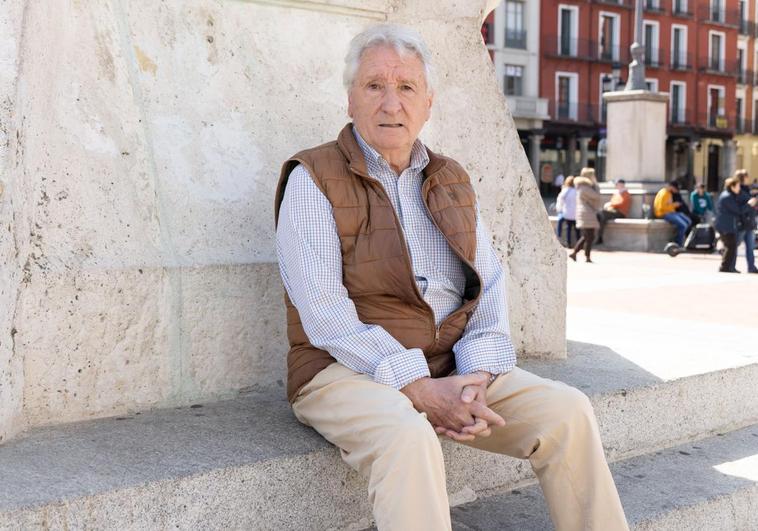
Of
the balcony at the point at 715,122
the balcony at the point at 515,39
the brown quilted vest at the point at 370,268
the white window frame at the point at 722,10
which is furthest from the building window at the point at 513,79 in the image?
the brown quilted vest at the point at 370,268

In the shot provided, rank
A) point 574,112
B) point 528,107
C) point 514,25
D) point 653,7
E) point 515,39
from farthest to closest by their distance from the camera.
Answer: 1. point 653,7
2. point 574,112
3. point 528,107
4. point 515,39
5. point 514,25

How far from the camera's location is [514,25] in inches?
1730

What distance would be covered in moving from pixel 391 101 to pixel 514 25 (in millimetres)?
42758

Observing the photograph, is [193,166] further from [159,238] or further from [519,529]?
[519,529]

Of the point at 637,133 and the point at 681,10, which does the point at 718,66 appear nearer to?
the point at 681,10

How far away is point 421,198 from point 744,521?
1.51m

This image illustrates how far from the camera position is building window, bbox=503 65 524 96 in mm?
44281

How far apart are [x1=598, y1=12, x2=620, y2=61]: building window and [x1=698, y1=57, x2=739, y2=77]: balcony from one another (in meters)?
7.09

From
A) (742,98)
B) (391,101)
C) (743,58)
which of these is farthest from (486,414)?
(742,98)

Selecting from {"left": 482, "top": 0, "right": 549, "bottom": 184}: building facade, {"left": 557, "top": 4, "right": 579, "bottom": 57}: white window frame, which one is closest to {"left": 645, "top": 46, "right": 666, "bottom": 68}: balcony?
{"left": 557, "top": 4, "right": 579, "bottom": 57}: white window frame

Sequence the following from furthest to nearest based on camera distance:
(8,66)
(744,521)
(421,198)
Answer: (744,521)
(421,198)
(8,66)

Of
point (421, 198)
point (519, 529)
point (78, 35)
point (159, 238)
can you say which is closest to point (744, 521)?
point (519, 529)

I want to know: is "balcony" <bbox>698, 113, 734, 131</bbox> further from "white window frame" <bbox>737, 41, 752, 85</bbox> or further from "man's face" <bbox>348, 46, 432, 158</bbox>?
"man's face" <bbox>348, 46, 432, 158</bbox>

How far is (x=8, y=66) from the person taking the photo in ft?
8.82
